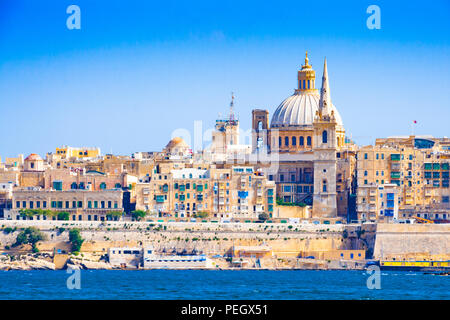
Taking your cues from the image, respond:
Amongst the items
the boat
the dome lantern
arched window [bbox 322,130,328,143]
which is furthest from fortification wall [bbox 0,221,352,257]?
the dome lantern

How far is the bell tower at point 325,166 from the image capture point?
79750mm

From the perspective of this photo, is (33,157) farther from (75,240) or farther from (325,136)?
(325,136)

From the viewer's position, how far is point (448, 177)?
8038 cm

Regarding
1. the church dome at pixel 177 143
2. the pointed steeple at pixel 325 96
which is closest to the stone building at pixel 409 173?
the pointed steeple at pixel 325 96

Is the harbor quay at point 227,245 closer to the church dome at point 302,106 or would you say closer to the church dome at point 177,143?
the church dome at point 302,106

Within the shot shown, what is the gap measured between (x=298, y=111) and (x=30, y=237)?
88.9 feet

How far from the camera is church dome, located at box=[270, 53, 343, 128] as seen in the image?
3543 inches

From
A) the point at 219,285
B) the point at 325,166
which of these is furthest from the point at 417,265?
the point at 219,285

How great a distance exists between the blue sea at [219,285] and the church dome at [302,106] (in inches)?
904

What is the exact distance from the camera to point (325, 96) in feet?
280

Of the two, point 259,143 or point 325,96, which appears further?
point 259,143
